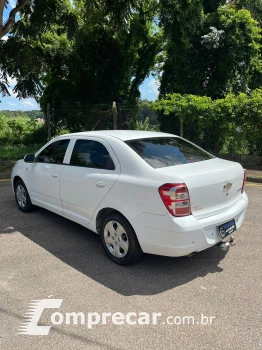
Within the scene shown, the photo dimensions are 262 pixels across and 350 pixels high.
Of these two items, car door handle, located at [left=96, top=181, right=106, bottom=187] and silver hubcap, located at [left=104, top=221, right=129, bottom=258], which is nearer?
silver hubcap, located at [left=104, top=221, right=129, bottom=258]

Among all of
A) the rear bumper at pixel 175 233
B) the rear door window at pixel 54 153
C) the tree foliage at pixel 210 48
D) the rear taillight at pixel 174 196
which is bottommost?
the rear bumper at pixel 175 233

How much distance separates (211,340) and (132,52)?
16068 mm

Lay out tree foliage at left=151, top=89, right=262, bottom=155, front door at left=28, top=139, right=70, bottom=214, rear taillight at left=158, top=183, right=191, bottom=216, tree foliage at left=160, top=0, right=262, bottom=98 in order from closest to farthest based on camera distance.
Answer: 1. rear taillight at left=158, top=183, right=191, bottom=216
2. front door at left=28, top=139, right=70, bottom=214
3. tree foliage at left=151, top=89, right=262, bottom=155
4. tree foliage at left=160, top=0, right=262, bottom=98

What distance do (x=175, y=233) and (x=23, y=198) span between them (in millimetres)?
3419

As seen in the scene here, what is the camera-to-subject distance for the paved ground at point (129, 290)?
2.54 metres

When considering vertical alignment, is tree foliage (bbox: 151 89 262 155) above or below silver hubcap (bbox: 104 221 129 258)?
above

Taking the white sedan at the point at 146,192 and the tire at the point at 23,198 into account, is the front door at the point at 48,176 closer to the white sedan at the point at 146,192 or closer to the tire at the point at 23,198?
the white sedan at the point at 146,192

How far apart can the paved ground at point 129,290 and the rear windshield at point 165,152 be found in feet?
3.91

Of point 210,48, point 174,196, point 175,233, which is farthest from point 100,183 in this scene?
point 210,48

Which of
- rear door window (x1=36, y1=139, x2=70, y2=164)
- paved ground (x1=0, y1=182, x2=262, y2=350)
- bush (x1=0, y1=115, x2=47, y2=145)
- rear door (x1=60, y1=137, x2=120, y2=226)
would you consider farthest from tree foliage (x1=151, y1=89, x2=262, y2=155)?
bush (x1=0, y1=115, x2=47, y2=145)

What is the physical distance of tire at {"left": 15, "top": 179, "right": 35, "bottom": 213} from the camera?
5.56 metres

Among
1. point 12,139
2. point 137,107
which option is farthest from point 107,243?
point 12,139

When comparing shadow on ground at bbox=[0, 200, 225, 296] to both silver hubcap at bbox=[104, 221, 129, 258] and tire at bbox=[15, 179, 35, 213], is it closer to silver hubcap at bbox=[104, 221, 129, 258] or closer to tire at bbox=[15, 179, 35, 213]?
silver hubcap at bbox=[104, 221, 129, 258]

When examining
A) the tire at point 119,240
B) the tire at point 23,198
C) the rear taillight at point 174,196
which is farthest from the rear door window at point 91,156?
the tire at point 23,198
